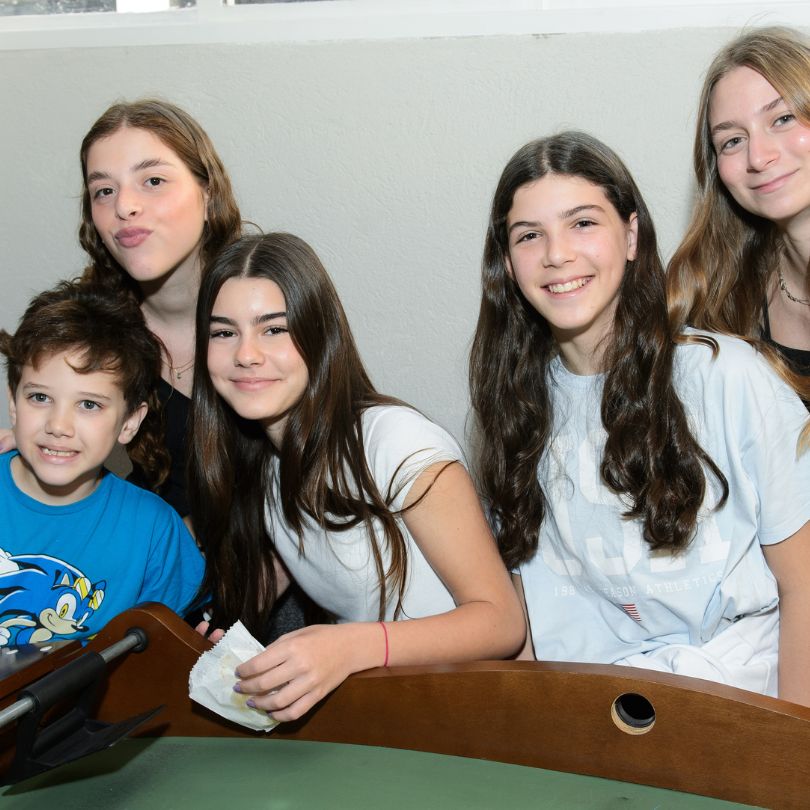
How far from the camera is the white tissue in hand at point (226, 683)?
1112 millimetres

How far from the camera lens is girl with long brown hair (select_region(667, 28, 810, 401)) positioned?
147cm

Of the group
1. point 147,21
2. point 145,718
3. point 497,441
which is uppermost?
point 147,21

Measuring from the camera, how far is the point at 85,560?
1530 millimetres

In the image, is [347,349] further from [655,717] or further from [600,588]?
[655,717]

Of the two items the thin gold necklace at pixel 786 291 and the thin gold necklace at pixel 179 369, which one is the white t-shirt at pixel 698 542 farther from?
the thin gold necklace at pixel 179 369

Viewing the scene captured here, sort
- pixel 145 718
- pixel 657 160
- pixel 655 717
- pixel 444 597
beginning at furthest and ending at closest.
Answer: pixel 657 160
pixel 444 597
pixel 145 718
pixel 655 717

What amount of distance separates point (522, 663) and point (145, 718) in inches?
16.5

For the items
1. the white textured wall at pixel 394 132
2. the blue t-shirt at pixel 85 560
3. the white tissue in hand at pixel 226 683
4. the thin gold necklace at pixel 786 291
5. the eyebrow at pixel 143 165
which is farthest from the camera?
the white textured wall at pixel 394 132

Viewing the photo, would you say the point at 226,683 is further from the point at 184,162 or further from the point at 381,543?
the point at 184,162

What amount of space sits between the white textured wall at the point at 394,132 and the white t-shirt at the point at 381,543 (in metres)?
0.64

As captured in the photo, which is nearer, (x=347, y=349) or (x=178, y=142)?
(x=347, y=349)

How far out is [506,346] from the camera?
1606mm

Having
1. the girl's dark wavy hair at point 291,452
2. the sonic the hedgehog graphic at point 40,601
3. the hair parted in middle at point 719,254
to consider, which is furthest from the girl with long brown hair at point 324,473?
the hair parted in middle at point 719,254

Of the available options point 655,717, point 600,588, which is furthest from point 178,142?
point 655,717
